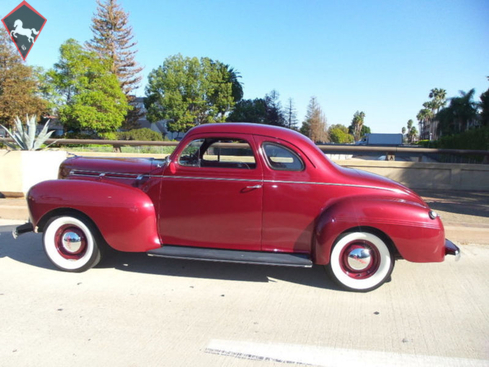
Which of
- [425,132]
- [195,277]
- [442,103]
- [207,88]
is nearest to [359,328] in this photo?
[195,277]

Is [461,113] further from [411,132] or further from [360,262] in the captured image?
[411,132]

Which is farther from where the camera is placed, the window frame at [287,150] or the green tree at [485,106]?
the green tree at [485,106]

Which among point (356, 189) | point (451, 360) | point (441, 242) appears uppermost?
point (356, 189)

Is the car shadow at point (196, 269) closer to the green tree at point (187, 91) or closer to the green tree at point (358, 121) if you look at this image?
the green tree at point (187, 91)

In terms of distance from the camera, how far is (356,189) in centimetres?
398

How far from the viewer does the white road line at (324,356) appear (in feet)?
9.08

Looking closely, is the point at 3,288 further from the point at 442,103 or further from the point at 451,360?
the point at 442,103

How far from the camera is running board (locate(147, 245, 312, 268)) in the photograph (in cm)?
385

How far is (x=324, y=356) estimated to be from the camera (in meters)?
2.85

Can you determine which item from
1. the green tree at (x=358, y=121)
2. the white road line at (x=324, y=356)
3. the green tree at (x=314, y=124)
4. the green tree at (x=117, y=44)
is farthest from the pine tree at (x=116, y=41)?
the green tree at (x=358, y=121)

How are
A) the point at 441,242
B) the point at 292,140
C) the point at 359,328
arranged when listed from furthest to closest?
the point at 292,140 < the point at 441,242 < the point at 359,328

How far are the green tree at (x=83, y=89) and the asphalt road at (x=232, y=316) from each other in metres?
37.8

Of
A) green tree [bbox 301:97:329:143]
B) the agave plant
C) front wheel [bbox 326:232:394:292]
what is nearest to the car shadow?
front wheel [bbox 326:232:394:292]

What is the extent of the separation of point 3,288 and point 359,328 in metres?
3.64
